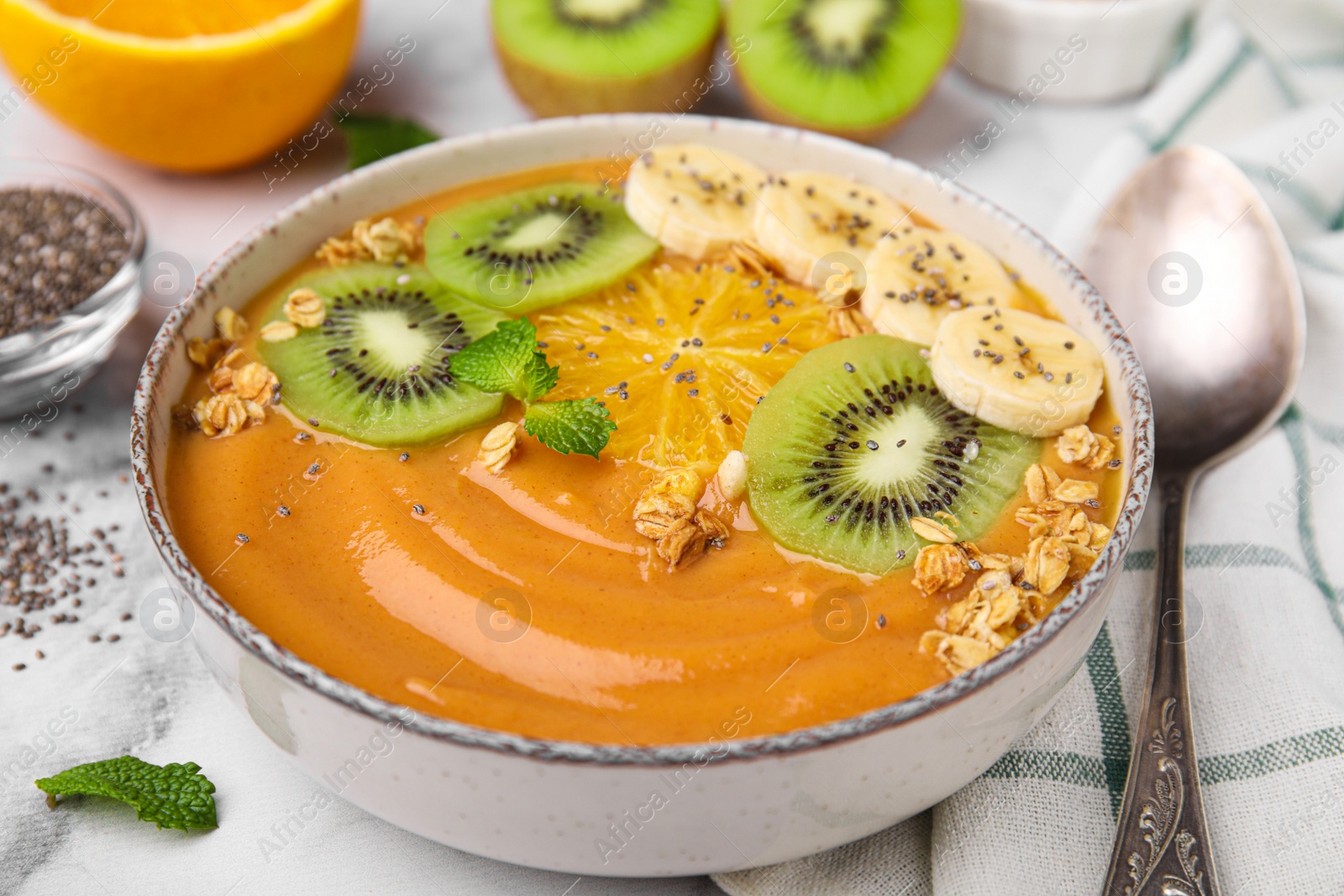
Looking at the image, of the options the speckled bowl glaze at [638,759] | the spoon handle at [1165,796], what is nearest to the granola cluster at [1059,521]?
the speckled bowl glaze at [638,759]

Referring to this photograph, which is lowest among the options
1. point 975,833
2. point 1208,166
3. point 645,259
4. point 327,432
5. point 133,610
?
point 133,610

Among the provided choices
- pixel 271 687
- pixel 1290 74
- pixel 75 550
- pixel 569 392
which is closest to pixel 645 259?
pixel 569 392

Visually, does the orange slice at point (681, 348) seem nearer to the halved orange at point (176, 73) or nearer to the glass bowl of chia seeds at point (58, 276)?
the glass bowl of chia seeds at point (58, 276)

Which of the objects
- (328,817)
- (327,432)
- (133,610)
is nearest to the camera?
(328,817)

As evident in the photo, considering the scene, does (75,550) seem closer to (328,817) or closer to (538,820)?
(328,817)

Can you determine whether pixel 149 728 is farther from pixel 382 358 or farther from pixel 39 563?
pixel 382 358

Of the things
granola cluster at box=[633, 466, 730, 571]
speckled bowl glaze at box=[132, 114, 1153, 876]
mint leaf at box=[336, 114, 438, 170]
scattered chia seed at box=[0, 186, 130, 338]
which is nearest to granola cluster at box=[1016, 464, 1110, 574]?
speckled bowl glaze at box=[132, 114, 1153, 876]
